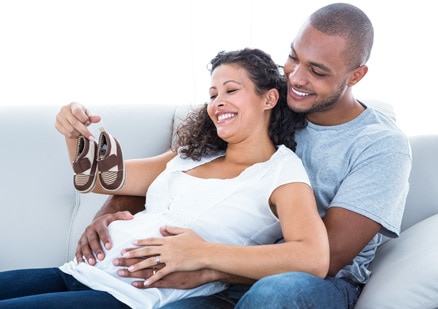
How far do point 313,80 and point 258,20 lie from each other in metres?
1.22

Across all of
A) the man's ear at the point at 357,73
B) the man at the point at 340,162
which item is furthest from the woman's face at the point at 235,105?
the man's ear at the point at 357,73

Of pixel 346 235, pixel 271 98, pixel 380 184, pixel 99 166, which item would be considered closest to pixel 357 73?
pixel 271 98

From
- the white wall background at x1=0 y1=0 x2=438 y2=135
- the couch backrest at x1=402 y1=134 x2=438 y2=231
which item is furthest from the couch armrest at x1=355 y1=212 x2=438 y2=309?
the white wall background at x1=0 y1=0 x2=438 y2=135

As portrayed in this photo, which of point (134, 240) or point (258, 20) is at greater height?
point (258, 20)

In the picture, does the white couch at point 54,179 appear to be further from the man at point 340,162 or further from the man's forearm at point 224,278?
the man's forearm at point 224,278

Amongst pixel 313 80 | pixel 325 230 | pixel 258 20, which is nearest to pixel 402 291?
pixel 325 230

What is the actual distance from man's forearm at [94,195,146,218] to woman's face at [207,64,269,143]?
0.36m

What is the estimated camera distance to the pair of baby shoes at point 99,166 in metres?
1.62

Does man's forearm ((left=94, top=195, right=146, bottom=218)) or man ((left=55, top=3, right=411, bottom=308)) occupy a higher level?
man ((left=55, top=3, right=411, bottom=308))

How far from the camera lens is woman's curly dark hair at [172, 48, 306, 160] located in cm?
175

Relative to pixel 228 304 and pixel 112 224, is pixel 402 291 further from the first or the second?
pixel 112 224

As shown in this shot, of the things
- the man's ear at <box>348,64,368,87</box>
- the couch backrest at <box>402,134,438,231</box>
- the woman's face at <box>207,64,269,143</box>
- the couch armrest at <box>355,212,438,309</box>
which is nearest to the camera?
the couch armrest at <box>355,212,438,309</box>

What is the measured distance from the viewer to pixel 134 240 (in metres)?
1.56

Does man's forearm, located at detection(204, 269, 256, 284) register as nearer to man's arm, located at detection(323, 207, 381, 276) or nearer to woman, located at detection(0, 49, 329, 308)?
woman, located at detection(0, 49, 329, 308)
